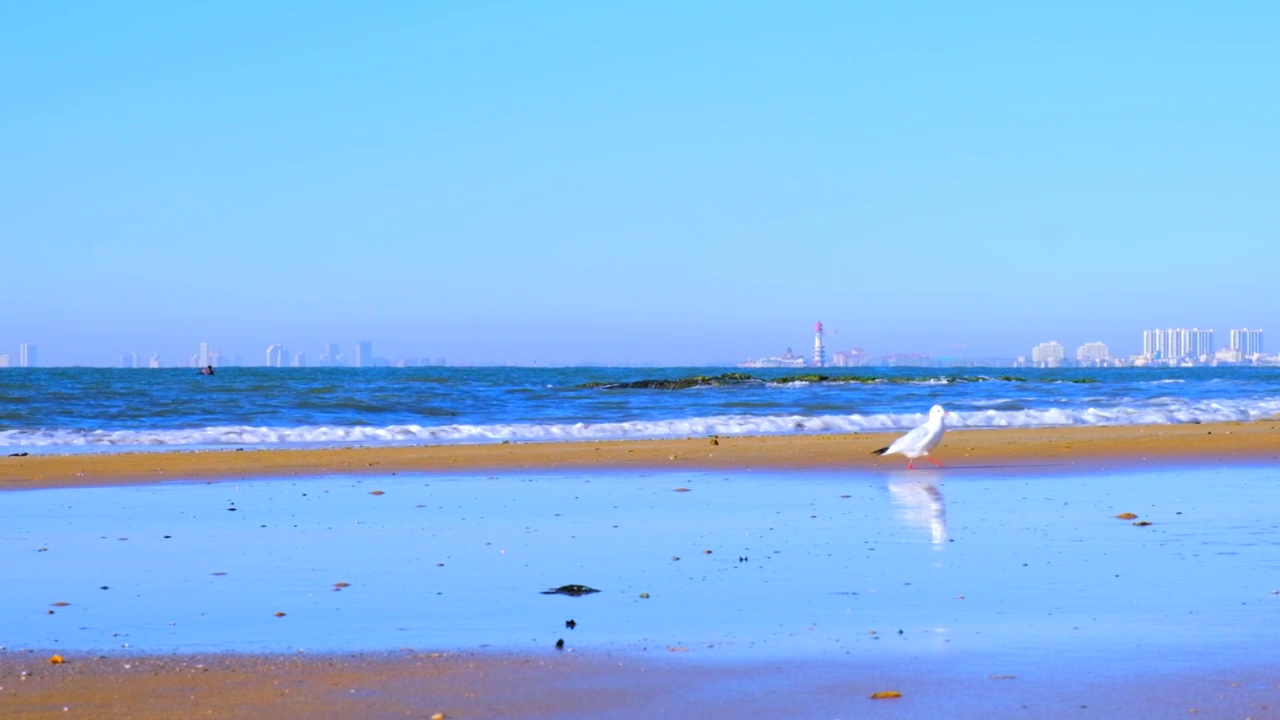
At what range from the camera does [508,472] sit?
14430mm

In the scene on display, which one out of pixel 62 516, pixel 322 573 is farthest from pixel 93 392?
pixel 322 573

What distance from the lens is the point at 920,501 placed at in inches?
423

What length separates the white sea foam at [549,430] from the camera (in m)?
21.2

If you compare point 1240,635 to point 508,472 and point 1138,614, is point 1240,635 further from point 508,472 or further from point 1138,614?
point 508,472

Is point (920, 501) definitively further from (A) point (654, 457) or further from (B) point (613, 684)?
(B) point (613, 684)

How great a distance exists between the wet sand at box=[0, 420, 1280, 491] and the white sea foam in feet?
9.76

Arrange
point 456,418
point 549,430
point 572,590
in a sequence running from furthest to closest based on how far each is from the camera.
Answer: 1. point 456,418
2. point 549,430
3. point 572,590

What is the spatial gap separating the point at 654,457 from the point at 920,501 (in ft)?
19.1

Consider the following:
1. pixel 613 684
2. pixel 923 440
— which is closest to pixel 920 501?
pixel 923 440

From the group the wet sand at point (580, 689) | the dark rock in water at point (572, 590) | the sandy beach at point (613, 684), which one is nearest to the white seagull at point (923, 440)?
the sandy beach at point (613, 684)

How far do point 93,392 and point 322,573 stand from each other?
32.5 metres

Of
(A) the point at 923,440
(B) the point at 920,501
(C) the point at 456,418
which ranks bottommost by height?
(C) the point at 456,418

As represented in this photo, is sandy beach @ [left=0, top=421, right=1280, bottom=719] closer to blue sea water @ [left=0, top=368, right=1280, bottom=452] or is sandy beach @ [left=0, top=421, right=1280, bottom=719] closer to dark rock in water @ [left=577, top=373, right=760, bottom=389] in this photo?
blue sea water @ [left=0, top=368, right=1280, bottom=452]

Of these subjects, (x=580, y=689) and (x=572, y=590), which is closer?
(x=580, y=689)
